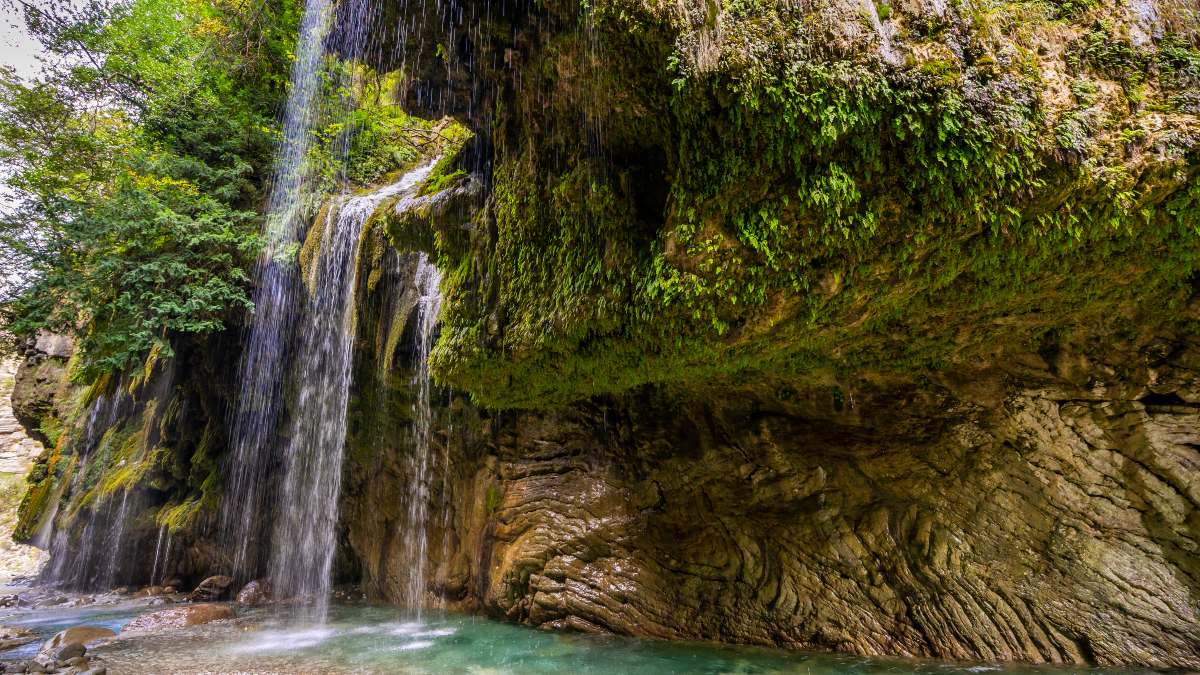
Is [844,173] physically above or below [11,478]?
above

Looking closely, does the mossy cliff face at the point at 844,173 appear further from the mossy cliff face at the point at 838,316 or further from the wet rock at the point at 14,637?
the wet rock at the point at 14,637

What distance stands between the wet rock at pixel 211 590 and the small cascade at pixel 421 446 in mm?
4538

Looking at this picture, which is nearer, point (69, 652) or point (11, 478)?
point (69, 652)

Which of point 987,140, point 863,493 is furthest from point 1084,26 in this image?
point 863,493

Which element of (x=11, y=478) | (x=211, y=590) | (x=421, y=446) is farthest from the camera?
(x=11, y=478)

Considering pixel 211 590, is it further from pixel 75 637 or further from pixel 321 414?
pixel 75 637

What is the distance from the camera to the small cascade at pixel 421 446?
7957mm

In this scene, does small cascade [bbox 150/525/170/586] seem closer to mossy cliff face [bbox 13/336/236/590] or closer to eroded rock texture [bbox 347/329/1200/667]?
mossy cliff face [bbox 13/336/236/590]

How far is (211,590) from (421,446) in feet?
18.9

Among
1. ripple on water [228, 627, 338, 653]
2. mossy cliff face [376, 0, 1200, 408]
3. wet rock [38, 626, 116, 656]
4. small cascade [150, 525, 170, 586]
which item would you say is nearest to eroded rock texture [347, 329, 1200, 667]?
mossy cliff face [376, 0, 1200, 408]

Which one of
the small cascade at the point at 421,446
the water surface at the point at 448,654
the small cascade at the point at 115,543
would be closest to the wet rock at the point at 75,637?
the water surface at the point at 448,654

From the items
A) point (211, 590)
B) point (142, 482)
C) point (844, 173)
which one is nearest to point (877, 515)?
point (844, 173)

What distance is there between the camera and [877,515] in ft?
18.2

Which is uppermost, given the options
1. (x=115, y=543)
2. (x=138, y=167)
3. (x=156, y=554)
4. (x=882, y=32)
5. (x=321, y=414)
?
(x=138, y=167)
